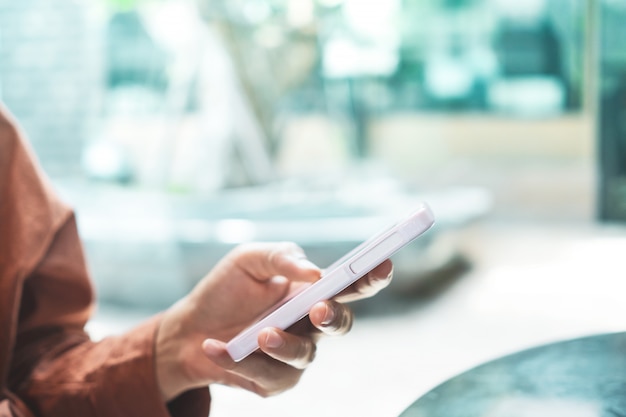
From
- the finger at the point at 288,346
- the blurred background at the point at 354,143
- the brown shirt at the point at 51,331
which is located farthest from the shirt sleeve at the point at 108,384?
the blurred background at the point at 354,143

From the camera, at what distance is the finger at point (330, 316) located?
1.20 feet

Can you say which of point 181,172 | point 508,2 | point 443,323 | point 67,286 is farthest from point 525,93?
point 67,286

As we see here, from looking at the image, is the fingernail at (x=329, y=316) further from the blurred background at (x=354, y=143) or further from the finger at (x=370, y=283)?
the blurred background at (x=354, y=143)

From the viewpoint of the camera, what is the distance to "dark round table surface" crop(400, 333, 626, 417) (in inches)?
15.8

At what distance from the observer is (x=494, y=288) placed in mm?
1223

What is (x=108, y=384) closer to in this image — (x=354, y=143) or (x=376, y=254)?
(x=376, y=254)

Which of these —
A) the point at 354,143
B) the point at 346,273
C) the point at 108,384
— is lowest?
the point at 354,143

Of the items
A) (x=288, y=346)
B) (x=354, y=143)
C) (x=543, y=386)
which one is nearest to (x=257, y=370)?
(x=288, y=346)

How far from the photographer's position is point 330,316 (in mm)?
369

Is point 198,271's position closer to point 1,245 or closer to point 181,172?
point 181,172

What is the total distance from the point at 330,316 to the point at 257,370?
9 centimetres

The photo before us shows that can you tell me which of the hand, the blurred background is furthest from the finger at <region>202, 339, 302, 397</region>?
the blurred background

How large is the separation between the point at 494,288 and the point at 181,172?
1424 millimetres

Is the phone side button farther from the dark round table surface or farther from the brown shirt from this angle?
the brown shirt
